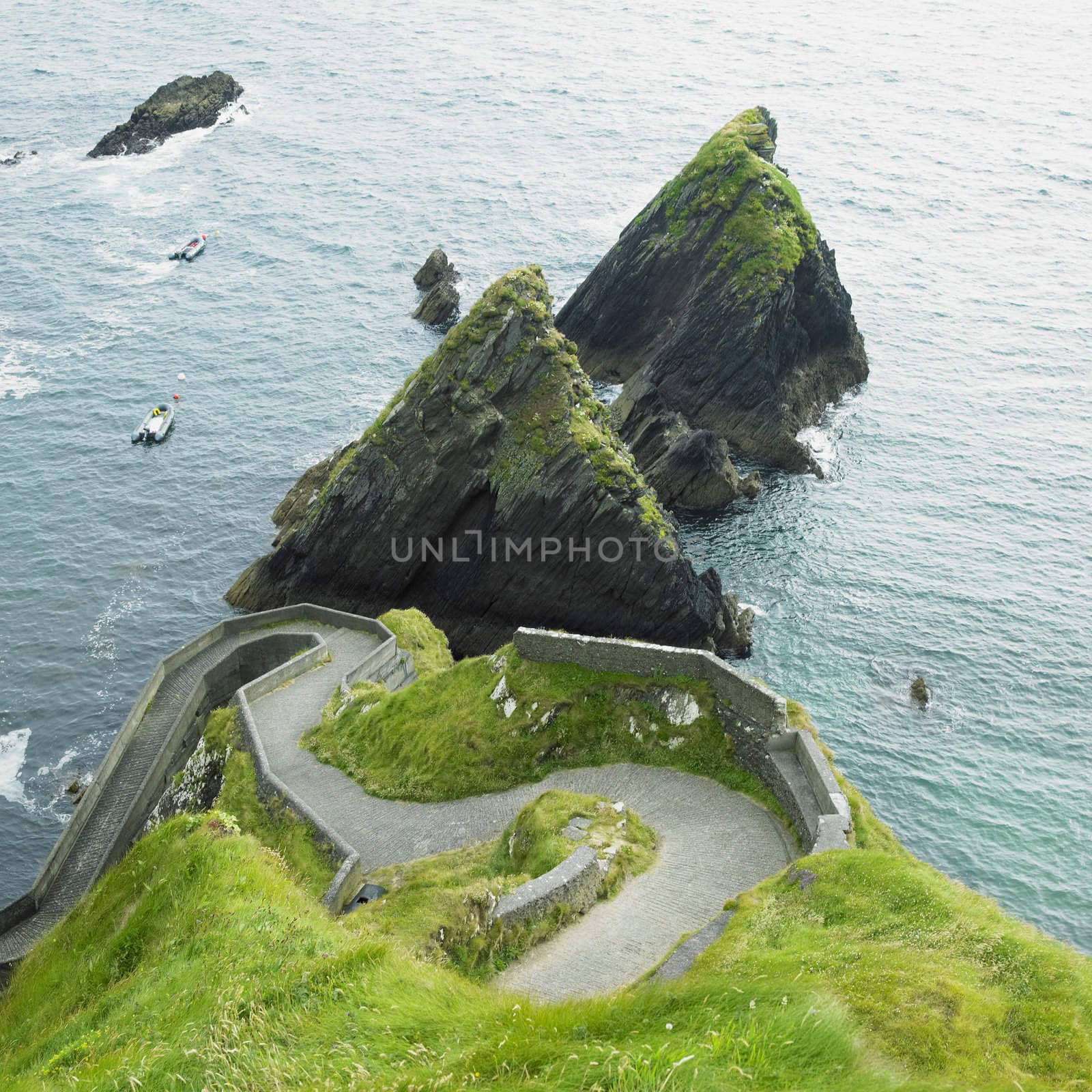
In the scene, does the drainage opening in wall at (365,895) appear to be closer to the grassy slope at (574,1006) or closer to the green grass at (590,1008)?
the grassy slope at (574,1006)

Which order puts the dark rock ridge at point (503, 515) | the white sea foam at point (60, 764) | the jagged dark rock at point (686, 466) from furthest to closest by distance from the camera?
the jagged dark rock at point (686, 466) → the dark rock ridge at point (503, 515) → the white sea foam at point (60, 764)

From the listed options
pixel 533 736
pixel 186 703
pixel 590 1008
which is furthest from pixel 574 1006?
pixel 186 703

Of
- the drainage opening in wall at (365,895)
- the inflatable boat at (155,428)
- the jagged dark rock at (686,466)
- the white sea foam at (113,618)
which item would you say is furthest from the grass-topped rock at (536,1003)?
the inflatable boat at (155,428)

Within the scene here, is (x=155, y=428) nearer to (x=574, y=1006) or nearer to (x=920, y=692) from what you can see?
(x=920, y=692)

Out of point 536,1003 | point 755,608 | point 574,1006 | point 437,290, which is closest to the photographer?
point 574,1006

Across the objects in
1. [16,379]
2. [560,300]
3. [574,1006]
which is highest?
[574,1006]

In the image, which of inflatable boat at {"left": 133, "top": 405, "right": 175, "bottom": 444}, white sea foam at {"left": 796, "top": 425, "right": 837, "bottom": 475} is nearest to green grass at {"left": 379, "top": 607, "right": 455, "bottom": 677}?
inflatable boat at {"left": 133, "top": 405, "right": 175, "bottom": 444}

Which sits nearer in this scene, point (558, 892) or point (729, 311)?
point (558, 892)

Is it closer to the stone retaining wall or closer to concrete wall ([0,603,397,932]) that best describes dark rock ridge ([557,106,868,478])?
concrete wall ([0,603,397,932])
